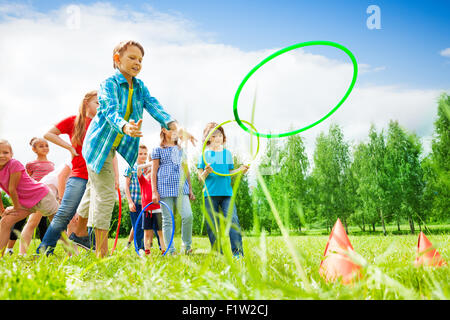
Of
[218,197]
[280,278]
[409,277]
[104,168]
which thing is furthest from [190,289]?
[218,197]

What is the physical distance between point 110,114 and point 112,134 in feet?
0.99

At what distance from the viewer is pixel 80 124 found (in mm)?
3820

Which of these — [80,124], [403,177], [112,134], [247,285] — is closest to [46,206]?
[80,124]

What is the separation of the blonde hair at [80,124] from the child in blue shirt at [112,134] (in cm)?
74

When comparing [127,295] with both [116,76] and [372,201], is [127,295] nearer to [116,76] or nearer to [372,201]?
[116,76]

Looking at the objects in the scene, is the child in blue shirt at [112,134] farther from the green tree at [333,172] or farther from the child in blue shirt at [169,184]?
the green tree at [333,172]

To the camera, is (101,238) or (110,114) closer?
(110,114)

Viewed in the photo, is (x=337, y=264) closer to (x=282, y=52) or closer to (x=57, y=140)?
(x=282, y=52)

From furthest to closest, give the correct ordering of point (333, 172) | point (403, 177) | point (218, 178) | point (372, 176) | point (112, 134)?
point (333, 172), point (372, 176), point (403, 177), point (218, 178), point (112, 134)

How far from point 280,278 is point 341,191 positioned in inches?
1014

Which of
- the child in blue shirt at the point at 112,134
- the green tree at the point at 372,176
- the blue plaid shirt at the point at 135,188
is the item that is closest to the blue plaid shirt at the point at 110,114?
the child in blue shirt at the point at 112,134

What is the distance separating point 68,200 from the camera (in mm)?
3389
